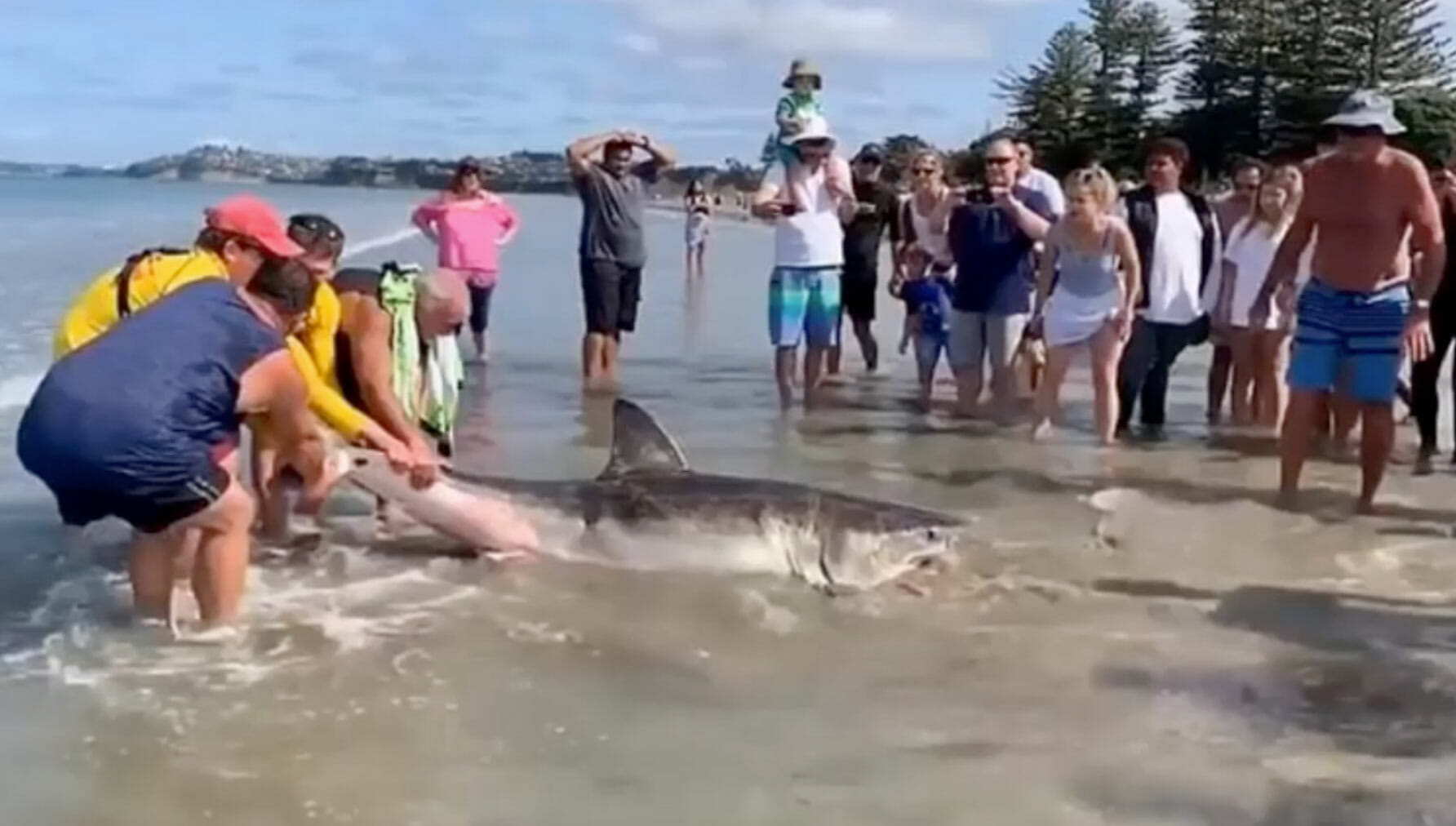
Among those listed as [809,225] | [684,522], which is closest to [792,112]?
[809,225]

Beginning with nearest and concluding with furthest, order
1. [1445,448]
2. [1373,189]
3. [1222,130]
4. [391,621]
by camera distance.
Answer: [391,621] → [1373,189] → [1445,448] → [1222,130]

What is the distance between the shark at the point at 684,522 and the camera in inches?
294

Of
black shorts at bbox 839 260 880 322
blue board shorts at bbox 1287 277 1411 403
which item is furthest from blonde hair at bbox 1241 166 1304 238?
black shorts at bbox 839 260 880 322

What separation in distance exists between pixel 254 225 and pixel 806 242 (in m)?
6.20

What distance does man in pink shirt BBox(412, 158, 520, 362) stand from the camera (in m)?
14.8

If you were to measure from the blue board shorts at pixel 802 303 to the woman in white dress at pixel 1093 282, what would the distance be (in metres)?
1.79

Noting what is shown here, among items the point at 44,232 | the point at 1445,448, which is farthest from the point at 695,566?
the point at 44,232

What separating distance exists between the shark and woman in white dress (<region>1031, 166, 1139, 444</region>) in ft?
10.4

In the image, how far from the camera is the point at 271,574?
7.53m

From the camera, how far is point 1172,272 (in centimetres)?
1148

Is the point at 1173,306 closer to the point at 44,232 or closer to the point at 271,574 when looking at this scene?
the point at 271,574

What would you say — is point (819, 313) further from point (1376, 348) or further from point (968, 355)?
point (1376, 348)

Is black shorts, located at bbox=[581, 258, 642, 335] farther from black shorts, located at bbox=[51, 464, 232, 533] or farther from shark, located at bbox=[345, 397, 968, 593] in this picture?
black shorts, located at bbox=[51, 464, 232, 533]

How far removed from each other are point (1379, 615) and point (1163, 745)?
204 cm
